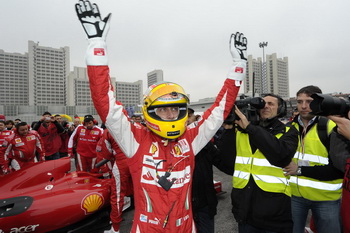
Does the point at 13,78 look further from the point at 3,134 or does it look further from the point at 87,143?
the point at 87,143

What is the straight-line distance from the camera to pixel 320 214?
→ 7.05 feet

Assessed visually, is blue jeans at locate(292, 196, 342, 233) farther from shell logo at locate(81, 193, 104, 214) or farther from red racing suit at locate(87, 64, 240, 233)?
shell logo at locate(81, 193, 104, 214)

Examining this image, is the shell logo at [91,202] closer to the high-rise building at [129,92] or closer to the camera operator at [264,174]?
the camera operator at [264,174]

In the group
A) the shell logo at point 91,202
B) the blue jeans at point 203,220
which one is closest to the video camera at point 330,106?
the blue jeans at point 203,220

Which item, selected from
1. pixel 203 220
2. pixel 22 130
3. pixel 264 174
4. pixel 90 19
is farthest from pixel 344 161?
pixel 22 130

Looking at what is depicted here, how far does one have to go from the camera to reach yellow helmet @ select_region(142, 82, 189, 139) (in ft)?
5.00

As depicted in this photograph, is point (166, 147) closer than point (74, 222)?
Yes

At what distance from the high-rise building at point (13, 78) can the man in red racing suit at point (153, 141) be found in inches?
3458

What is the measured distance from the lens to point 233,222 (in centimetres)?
350

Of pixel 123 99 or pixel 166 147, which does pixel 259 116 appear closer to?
pixel 166 147

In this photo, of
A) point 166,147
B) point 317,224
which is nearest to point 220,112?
point 166,147

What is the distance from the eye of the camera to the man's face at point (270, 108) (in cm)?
202

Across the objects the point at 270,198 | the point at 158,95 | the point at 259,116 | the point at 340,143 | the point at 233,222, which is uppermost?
the point at 158,95

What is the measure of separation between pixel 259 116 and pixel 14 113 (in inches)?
2413
